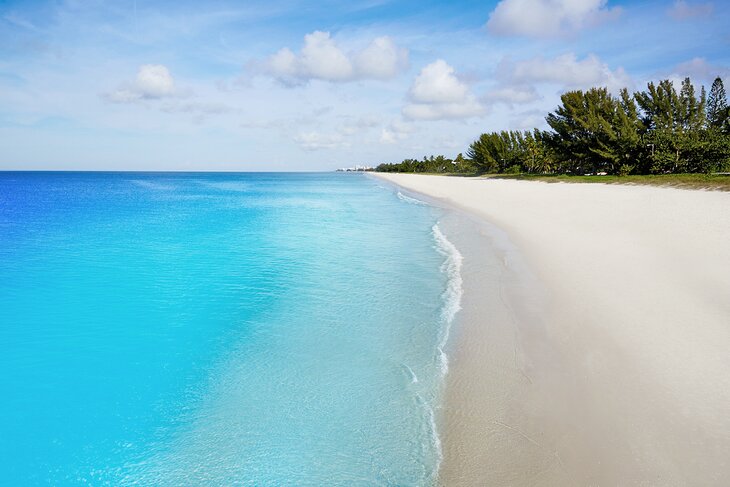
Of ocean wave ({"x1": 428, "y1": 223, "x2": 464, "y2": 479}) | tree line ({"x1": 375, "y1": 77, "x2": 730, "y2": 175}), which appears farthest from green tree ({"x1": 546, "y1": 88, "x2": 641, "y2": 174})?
ocean wave ({"x1": 428, "y1": 223, "x2": 464, "y2": 479})

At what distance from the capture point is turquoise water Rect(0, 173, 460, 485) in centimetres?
461

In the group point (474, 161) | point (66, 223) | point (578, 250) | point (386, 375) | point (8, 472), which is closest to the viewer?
point (8, 472)

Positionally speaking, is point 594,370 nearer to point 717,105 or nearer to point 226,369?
point 226,369

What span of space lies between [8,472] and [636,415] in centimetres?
717

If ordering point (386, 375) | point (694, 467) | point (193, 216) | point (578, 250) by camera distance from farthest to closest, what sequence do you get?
point (193, 216), point (578, 250), point (386, 375), point (694, 467)

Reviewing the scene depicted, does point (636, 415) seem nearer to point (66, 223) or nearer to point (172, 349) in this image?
point (172, 349)

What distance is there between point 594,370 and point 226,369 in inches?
219

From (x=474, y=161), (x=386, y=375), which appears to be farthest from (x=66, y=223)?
(x=474, y=161)

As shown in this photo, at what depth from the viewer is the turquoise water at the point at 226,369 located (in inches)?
181

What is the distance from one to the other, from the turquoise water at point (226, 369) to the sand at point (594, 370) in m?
0.61

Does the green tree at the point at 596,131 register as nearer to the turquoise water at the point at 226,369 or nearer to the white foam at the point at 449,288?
the white foam at the point at 449,288

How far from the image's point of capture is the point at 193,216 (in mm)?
31453

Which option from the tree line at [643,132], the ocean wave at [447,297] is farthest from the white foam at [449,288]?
the tree line at [643,132]

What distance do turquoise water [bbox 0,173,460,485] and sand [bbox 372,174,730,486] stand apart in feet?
1.99
